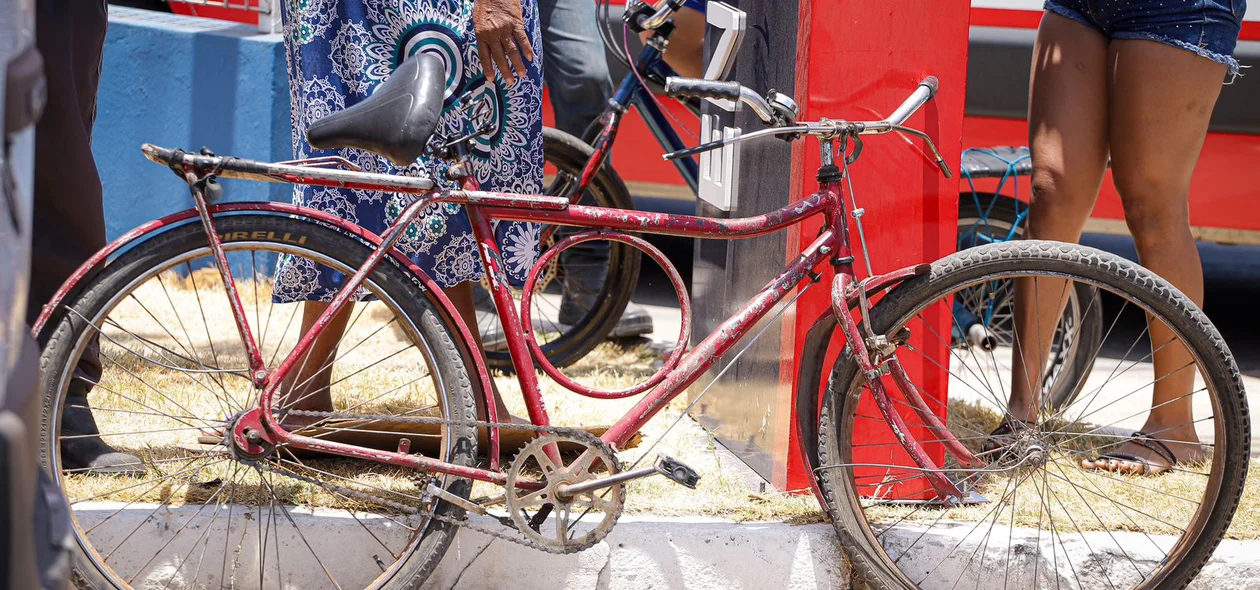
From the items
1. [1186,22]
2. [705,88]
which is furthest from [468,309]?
[1186,22]

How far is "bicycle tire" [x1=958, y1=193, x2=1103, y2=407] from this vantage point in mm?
3736

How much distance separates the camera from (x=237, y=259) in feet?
16.3

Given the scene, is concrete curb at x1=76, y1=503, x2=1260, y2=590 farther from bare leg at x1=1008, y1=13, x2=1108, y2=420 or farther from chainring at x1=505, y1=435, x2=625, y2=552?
bare leg at x1=1008, y1=13, x2=1108, y2=420

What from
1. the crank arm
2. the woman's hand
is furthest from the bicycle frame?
the woman's hand

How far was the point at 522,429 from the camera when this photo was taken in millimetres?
2398

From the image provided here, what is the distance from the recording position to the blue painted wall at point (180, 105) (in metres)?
4.75

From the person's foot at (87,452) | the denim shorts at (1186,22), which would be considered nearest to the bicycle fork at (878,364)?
the denim shorts at (1186,22)

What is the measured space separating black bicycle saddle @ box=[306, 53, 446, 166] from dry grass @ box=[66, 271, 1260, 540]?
50 centimetres

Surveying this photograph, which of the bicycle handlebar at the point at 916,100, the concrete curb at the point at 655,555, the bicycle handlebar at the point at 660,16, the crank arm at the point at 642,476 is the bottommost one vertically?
the concrete curb at the point at 655,555

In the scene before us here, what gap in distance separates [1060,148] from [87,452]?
254 centimetres

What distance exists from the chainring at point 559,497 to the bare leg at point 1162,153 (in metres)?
1.38

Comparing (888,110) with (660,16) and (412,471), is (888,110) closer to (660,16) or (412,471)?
(660,16)

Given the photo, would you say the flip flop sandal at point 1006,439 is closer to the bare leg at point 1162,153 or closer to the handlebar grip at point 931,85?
the bare leg at point 1162,153

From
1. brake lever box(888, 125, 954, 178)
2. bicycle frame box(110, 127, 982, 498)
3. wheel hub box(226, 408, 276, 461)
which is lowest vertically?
wheel hub box(226, 408, 276, 461)
